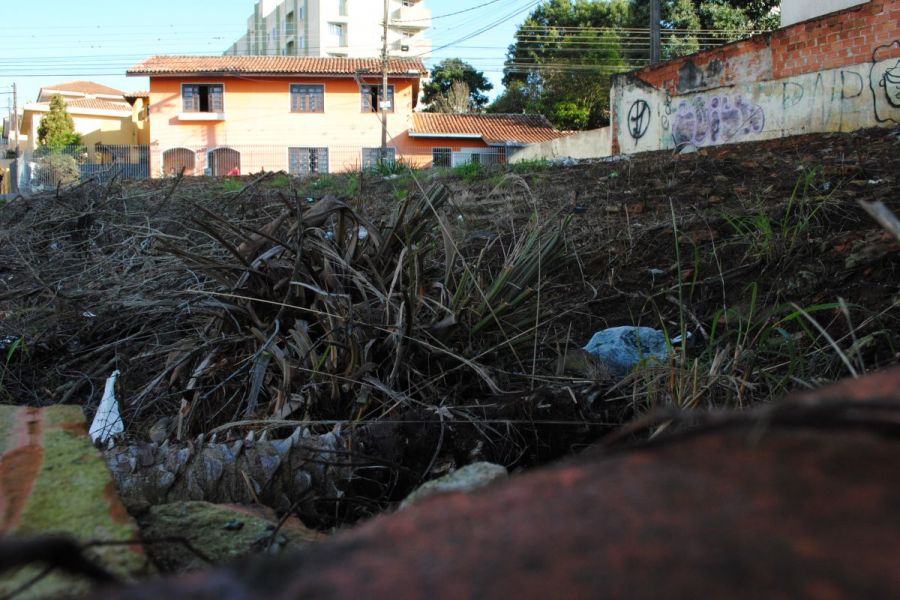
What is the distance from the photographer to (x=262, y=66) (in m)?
30.8

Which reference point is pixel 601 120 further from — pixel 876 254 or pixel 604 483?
pixel 604 483

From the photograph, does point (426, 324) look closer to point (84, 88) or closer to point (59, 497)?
point (59, 497)

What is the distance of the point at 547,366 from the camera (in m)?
2.59

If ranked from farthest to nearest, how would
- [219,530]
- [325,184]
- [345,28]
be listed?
[345,28] → [325,184] → [219,530]

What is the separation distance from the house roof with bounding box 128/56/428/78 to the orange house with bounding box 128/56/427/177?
52 millimetres

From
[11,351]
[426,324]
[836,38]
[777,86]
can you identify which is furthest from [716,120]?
[11,351]

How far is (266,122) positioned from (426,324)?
99.2ft

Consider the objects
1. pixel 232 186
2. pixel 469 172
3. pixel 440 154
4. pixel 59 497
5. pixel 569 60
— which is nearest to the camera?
pixel 59 497

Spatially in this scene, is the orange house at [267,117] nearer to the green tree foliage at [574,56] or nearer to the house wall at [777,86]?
the green tree foliage at [574,56]

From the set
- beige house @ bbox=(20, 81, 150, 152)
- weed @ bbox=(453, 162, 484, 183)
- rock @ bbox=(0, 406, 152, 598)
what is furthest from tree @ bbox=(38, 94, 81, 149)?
rock @ bbox=(0, 406, 152, 598)

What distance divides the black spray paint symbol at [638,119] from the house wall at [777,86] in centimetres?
2

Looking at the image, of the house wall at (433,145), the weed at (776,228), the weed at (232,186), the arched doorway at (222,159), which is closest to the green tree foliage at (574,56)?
the house wall at (433,145)

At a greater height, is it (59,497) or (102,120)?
(102,120)

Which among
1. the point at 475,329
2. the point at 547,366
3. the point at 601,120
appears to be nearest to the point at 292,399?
the point at 475,329
